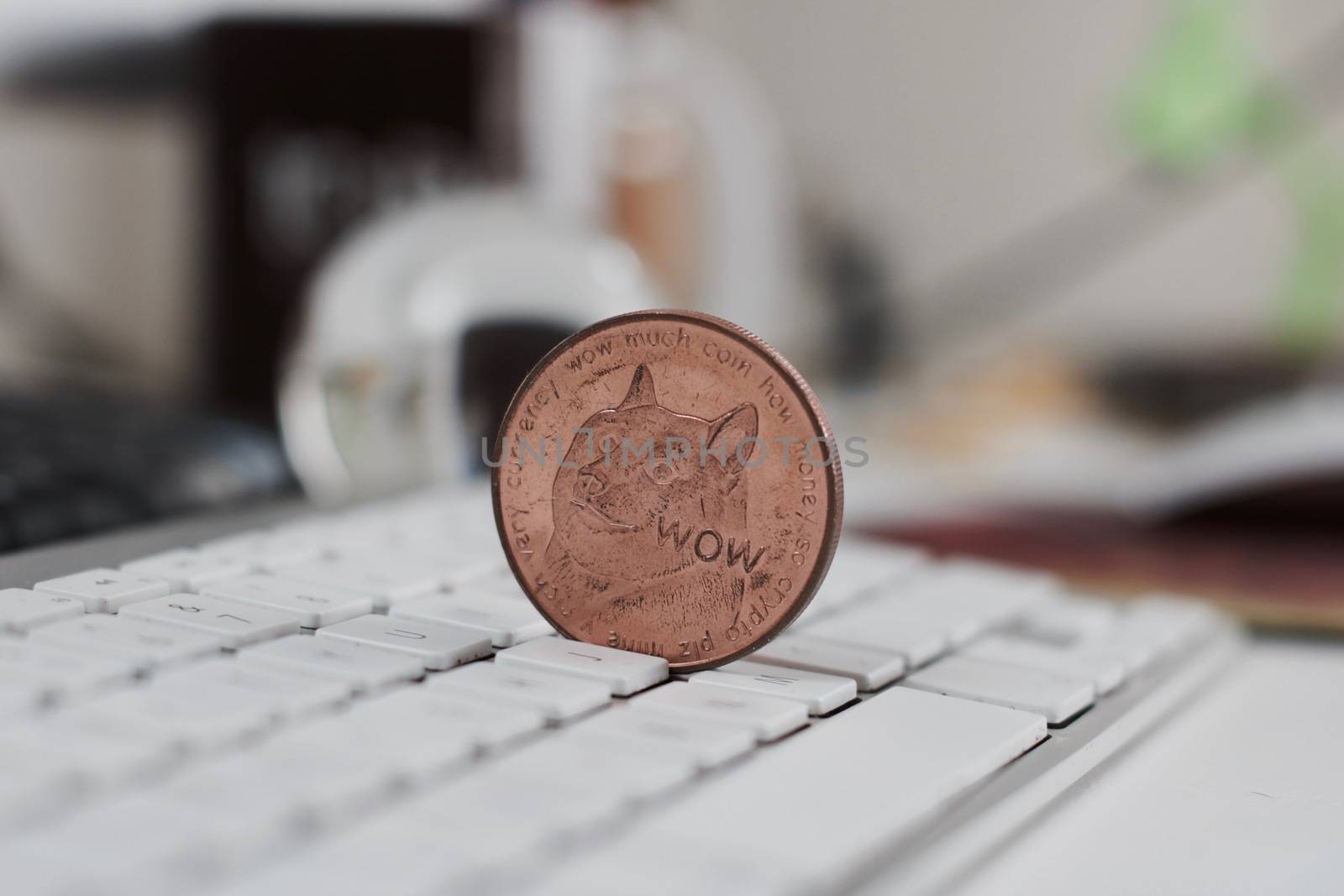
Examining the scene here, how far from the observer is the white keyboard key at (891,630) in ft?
1.07

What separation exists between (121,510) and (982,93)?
2.91ft

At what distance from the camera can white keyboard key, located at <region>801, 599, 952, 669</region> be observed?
33cm

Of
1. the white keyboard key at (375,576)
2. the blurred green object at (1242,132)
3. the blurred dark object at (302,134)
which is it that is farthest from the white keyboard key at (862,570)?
the blurred green object at (1242,132)

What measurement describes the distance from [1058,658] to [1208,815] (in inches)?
2.7

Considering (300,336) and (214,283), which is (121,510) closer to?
(300,336)

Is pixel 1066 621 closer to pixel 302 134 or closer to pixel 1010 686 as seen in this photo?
pixel 1010 686

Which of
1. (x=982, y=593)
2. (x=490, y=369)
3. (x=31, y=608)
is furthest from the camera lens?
(x=490, y=369)

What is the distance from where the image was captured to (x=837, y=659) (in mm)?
308

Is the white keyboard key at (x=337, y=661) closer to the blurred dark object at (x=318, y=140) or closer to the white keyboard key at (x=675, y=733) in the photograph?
the white keyboard key at (x=675, y=733)

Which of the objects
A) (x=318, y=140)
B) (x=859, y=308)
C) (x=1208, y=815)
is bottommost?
(x=1208, y=815)

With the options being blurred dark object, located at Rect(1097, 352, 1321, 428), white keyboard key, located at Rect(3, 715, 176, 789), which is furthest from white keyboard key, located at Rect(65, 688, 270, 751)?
blurred dark object, located at Rect(1097, 352, 1321, 428)

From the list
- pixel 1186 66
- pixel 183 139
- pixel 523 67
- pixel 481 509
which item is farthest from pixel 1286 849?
pixel 1186 66

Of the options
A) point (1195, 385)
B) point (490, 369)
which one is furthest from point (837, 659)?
point (1195, 385)

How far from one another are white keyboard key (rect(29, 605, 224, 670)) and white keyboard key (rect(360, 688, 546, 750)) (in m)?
0.05
